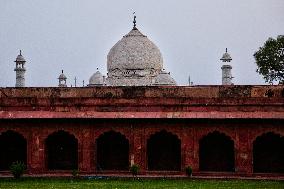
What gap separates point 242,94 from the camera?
23281 millimetres

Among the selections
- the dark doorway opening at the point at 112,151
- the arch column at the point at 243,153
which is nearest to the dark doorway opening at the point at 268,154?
the arch column at the point at 243,153

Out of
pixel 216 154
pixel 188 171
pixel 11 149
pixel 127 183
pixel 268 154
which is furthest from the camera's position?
pixel 11 149

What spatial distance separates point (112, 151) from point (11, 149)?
359 cm

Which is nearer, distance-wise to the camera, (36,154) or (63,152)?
(36,154)

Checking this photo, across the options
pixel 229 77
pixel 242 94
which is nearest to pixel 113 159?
pixel 242 94

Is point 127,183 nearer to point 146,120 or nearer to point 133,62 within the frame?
point 146,120

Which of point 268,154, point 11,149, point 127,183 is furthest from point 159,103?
point 11,149

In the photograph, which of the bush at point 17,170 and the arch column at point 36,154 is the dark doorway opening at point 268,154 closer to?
the arch column at point 36,154

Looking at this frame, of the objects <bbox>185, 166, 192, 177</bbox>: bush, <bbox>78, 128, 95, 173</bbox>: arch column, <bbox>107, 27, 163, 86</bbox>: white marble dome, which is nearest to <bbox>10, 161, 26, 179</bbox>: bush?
<bbox>78, 128, 95, 173</bbox>: arch column

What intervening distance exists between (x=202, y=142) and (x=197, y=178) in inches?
94.0

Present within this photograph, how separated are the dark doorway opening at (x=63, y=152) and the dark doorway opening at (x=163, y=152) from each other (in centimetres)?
265

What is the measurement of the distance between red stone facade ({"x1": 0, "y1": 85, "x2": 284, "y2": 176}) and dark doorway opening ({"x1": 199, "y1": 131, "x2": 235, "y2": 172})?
2.37 ft

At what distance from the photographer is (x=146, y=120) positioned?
2250 cm

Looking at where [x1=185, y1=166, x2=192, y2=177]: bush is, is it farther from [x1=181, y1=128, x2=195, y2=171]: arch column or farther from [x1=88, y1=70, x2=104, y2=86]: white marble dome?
[x1=88, y1=70, x2=104, y2=86]: white marble dome
